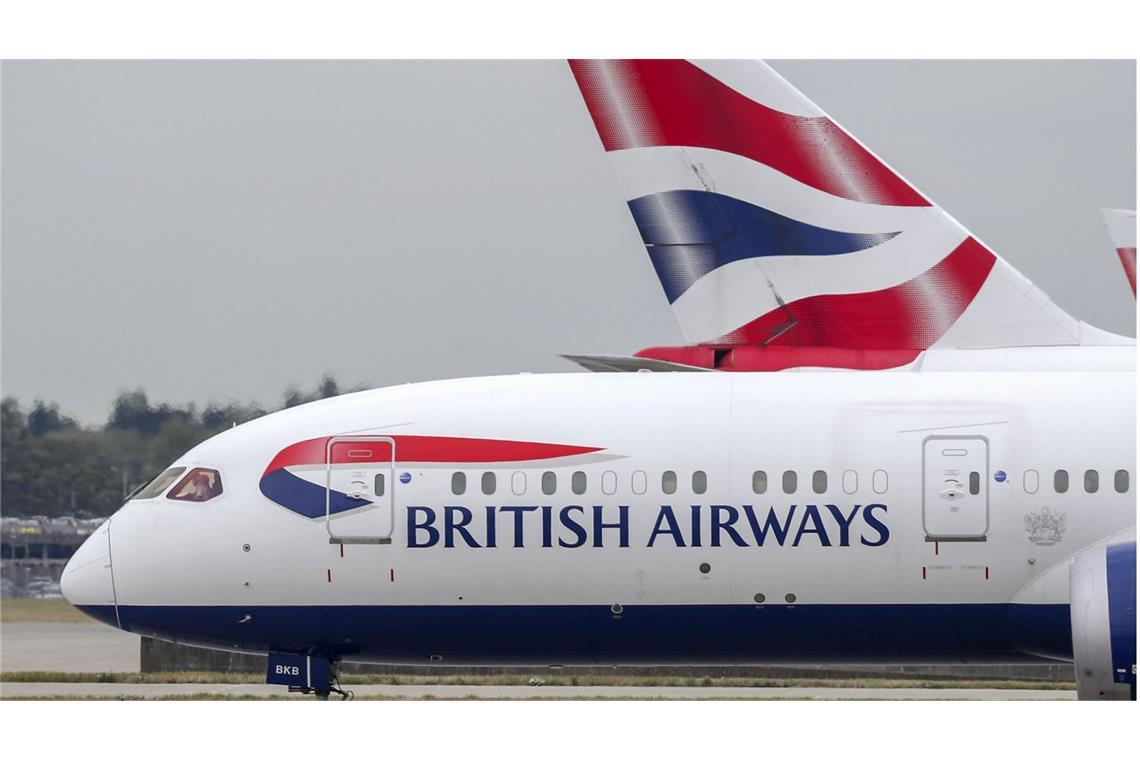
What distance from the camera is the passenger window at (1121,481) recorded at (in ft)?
53.3

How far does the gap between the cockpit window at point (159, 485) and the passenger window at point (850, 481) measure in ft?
22.8

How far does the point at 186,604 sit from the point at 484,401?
373cm

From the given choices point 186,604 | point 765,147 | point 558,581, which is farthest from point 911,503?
point 186,604

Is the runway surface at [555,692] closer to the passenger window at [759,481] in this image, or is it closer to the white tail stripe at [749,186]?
the passenger window at [759,481]

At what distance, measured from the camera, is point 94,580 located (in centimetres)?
1734

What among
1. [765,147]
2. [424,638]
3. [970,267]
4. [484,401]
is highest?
[765,147]

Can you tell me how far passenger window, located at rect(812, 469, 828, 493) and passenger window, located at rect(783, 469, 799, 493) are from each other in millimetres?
171

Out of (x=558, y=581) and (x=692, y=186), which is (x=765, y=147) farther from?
(x=558, y=581)

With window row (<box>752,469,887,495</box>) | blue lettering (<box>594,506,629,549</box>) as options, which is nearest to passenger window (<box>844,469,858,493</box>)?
window row (<box>752,469,887,495</box>)

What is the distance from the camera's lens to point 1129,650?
1517 centimetres

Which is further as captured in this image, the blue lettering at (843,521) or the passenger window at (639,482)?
the passenger window at (639,482)

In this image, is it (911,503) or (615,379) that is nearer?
(911,503)

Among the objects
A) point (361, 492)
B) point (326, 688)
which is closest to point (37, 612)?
point (326, 688)

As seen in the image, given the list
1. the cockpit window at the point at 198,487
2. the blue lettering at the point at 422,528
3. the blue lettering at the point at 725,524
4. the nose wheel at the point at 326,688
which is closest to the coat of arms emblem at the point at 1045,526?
the blue lettering at the point at 725,524
